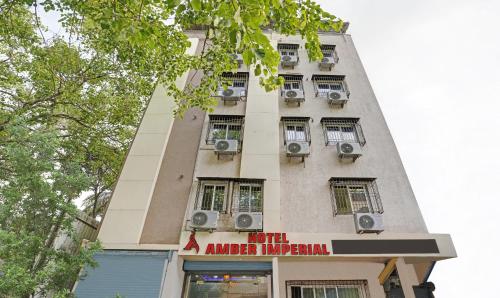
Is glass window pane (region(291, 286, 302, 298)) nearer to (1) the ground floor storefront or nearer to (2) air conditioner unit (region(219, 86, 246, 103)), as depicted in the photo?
(1) the ground floor storefront

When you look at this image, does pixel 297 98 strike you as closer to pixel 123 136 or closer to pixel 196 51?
pixel 196 51

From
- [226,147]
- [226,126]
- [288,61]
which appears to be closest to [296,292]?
[226,147]

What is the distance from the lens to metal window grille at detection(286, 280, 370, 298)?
849 centimetres

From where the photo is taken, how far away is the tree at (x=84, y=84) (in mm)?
4984

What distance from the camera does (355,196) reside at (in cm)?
Result: 948

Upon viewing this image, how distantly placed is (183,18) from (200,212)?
6.36m

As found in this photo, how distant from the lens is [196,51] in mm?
14945

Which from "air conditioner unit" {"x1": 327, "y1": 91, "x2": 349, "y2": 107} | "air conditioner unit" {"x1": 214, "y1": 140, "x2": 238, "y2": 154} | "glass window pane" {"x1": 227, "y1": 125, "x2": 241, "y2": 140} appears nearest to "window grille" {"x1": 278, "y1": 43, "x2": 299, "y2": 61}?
"air conditioner unit" {"x1": 327, "y1": 91, "x2": 349, "y2": 107}

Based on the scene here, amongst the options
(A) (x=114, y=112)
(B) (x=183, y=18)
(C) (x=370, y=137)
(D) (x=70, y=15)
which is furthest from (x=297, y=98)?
(D) (x=70, y=15)

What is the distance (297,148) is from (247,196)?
272 centimetres

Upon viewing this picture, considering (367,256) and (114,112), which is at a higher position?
(114,112)

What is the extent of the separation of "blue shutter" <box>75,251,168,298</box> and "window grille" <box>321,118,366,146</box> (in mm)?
8090

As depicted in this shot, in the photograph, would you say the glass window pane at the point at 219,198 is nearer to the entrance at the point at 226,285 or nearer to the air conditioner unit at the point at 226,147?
the air conditioner unit at the point at 226,147

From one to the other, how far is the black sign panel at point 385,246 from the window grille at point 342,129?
14.6ft
